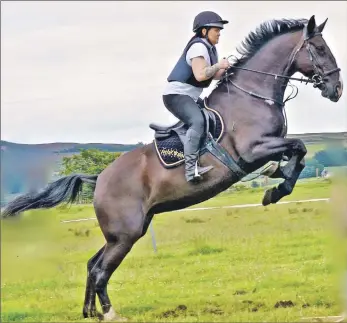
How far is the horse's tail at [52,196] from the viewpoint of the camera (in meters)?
11.4

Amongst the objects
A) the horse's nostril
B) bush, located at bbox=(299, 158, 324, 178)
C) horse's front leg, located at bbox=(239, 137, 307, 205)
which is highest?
the horse's nostril

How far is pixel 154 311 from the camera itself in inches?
417

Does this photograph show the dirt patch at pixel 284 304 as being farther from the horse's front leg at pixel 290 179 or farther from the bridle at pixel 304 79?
the bridle at pixel 304 79

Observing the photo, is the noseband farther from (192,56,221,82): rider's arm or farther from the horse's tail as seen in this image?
the horse's tail

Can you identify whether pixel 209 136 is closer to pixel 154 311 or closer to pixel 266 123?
pixel 266 123

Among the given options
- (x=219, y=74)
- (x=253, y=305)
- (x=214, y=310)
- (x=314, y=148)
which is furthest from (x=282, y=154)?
(x=314, y=148)

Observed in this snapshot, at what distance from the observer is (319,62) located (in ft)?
33.3

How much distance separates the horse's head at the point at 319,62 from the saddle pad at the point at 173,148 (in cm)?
118

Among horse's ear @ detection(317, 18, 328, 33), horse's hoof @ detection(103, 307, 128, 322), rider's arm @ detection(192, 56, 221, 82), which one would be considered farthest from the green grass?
horse's hoof @ detection(103, 307, 128, 322)

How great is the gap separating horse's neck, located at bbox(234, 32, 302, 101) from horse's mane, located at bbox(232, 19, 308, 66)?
0.23 ft

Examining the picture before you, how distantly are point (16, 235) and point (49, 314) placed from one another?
58.0 inches

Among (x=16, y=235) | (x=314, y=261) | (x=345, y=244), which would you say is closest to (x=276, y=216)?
(x=314, y=261)

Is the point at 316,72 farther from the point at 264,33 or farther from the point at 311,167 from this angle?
the point at 311,167

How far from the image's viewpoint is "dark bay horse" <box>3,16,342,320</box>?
10.1m
